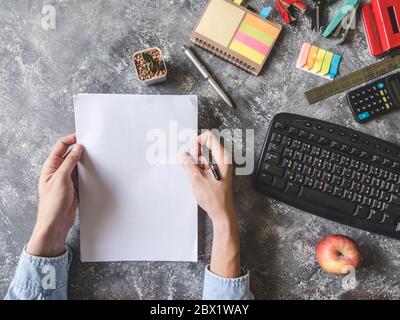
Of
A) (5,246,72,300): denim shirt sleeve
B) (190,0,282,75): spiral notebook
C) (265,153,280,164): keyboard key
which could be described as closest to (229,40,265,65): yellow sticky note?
(190,0,282,75): spiral notebook

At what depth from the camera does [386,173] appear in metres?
1.05

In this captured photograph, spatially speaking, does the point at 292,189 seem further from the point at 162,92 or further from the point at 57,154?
the point at 57,154

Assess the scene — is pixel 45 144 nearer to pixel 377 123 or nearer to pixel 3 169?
pixel 3 169

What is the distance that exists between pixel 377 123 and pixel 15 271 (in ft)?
2.85

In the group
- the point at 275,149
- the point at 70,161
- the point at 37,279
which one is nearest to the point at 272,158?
the point at 275,149

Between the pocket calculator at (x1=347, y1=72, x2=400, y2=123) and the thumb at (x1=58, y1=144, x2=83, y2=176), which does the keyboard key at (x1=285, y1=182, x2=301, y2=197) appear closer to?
the pocket calculator at (x1=347, y1=72, x2=400, y2=123)

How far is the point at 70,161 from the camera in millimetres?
1013

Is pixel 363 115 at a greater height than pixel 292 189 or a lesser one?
greater

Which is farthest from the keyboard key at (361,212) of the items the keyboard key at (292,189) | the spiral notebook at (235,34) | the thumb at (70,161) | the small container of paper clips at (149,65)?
the thumb at (70,161)

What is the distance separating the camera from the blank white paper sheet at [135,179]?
3.44 feet

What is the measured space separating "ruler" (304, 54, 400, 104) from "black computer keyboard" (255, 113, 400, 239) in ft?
0.23

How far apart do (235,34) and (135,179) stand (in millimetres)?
386

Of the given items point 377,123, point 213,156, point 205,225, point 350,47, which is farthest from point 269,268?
point 350,47
